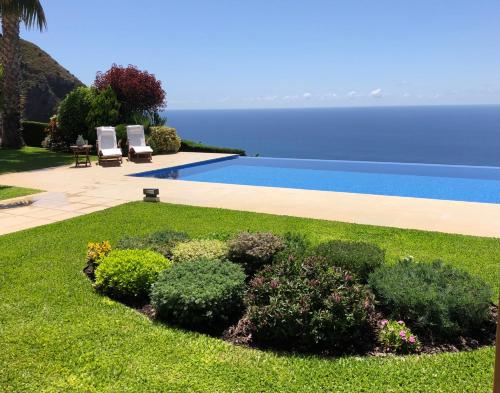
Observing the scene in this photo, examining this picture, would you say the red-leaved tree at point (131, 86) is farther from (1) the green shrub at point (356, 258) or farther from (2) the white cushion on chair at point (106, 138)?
(1) the green shrub at point (356, 258)

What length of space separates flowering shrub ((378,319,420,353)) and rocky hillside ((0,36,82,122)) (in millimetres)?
41345

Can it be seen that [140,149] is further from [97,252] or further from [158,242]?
[97,252]

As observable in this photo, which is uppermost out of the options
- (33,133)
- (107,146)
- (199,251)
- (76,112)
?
(76,112)

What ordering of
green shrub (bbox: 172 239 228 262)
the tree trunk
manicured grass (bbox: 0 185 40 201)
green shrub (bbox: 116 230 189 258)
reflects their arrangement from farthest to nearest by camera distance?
the tree trunk → manicured grass (bbox: 0 185 40 201) → green shrub (bbox: 116 230 189 258) → green shrub (bbox: 172 239 228 262)

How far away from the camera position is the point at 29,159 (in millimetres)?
17078

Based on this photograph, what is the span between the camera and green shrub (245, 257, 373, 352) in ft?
12.7

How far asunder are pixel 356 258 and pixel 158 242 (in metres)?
2.70

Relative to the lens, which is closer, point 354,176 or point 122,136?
point 354,176

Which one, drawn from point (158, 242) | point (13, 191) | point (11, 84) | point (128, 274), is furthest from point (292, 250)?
point (11, 84)

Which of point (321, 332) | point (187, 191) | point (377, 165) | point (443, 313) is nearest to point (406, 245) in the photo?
point (443, 313)

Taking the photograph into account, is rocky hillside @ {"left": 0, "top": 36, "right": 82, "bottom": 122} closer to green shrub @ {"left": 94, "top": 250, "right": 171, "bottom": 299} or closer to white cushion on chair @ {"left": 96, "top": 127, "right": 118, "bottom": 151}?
white cushion on chair @ {"left": 96, "top": 127, "right": 118, "bottom": 151}

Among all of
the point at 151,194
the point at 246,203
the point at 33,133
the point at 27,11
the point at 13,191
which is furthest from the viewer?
the point at 33,133

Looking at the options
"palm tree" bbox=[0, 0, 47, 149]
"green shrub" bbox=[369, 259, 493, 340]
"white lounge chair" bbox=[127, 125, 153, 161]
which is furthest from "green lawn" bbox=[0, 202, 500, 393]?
"palm tree" bbox=[0, 0, 47, 149]

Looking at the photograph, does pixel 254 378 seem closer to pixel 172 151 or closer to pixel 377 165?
pixel 377 165
